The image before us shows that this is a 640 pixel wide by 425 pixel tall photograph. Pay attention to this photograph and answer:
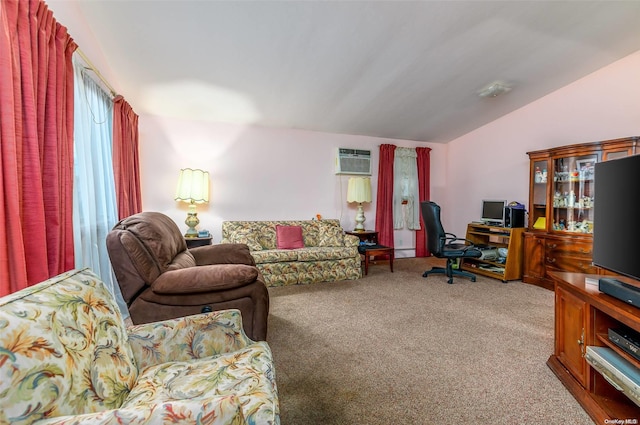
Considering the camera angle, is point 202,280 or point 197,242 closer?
point 202,280

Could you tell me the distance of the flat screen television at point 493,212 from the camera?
3962mm

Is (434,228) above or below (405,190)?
below

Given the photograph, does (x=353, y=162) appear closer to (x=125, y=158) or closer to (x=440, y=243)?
(x=440, y=243)

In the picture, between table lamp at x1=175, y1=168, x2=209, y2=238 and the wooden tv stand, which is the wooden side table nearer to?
table lamp at x1=175, y1=168, x2=209, y2=238

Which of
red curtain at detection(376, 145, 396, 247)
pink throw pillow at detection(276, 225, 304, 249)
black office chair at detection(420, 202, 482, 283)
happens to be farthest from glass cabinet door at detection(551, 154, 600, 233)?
pink throw pillow at detection(276, 225, 304, 249)

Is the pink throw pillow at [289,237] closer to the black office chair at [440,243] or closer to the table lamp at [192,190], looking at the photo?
the table lamp at [192,190]

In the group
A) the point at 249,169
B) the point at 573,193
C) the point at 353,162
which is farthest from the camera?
the point at 353,162

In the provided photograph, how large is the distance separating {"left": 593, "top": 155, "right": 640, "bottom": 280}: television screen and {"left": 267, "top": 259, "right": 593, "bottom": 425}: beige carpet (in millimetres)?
747

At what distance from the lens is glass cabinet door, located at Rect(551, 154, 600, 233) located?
3.19m

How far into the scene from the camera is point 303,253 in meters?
3.62

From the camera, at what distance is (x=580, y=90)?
3.44 meters

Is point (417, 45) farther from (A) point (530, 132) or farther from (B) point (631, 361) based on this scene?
(B) point (631, 361)

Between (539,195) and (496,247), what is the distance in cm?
90

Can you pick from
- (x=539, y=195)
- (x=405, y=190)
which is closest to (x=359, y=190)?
(x=405, y=190)
